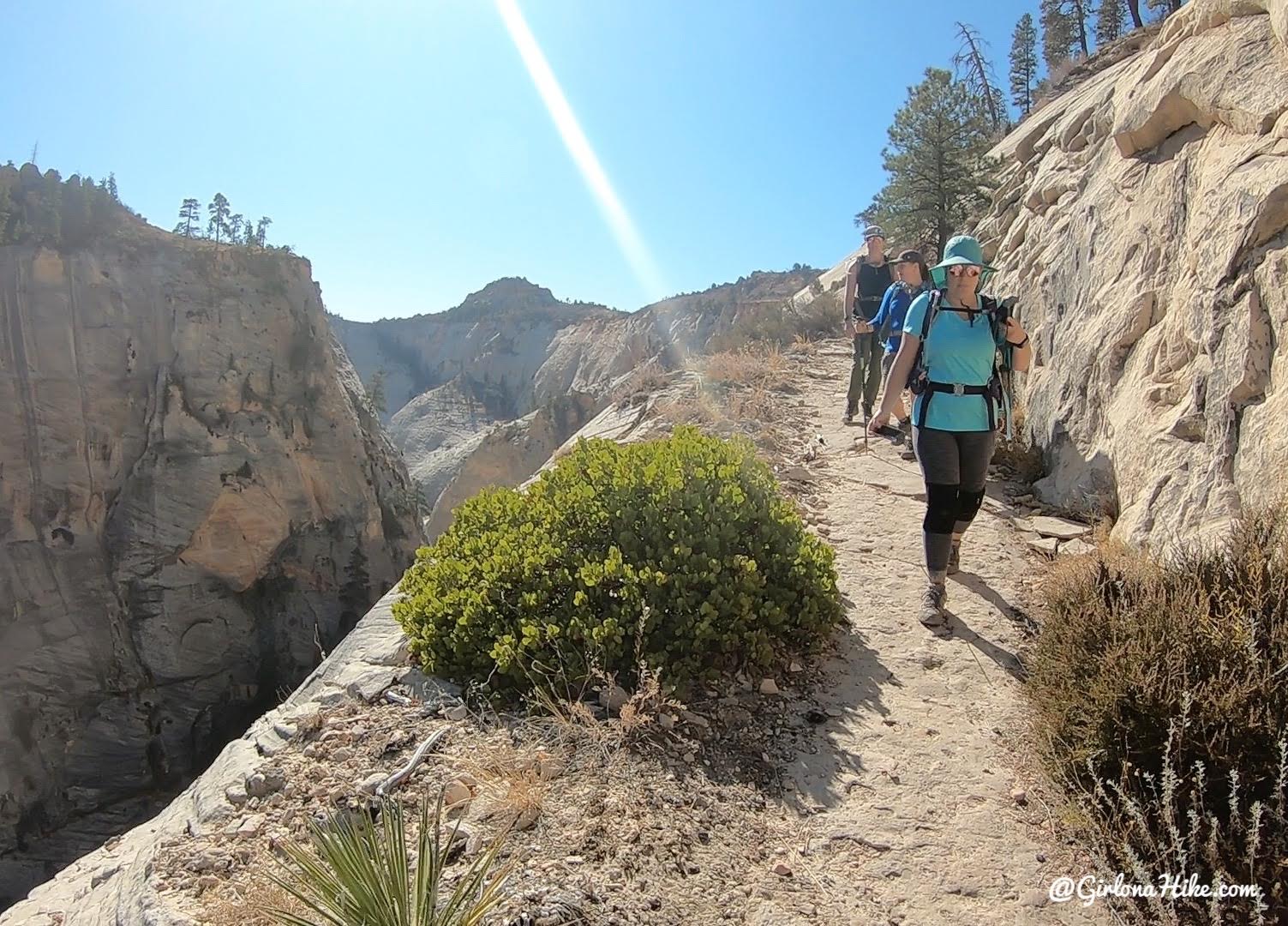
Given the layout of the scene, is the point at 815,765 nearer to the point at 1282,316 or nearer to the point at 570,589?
the point at 570,589

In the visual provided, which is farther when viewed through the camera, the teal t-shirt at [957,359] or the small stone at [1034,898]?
the teal t-shirt at [957,359]

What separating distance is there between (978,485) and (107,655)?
1285 inches

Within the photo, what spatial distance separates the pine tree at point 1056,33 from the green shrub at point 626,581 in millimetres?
47063

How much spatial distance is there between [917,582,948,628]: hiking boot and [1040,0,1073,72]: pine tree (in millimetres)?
46651

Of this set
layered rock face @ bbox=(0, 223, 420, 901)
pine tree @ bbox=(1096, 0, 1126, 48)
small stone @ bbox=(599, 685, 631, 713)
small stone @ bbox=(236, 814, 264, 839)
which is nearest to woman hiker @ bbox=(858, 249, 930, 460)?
small stone @ bbox=(599, 685, 631, 713)

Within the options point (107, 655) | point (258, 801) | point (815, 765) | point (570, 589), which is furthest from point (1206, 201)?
point (107, 655)

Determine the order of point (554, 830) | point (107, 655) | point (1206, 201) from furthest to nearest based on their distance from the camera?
point (107, 655) < point (1206, 201) < point (554, 830)

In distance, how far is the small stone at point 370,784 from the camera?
3127mm

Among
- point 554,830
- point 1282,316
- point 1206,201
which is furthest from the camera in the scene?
point 1206,201

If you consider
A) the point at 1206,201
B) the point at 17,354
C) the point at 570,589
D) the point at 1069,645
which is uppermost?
the point at 17,354

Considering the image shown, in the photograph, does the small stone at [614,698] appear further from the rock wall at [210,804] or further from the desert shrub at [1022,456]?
the desert shrub at [1022,456]

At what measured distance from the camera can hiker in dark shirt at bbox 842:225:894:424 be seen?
7.92 meters

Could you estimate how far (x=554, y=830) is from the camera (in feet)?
8.99

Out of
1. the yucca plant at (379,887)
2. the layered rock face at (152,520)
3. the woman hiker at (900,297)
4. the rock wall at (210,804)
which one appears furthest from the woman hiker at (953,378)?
the layered rock face at (152,520)
